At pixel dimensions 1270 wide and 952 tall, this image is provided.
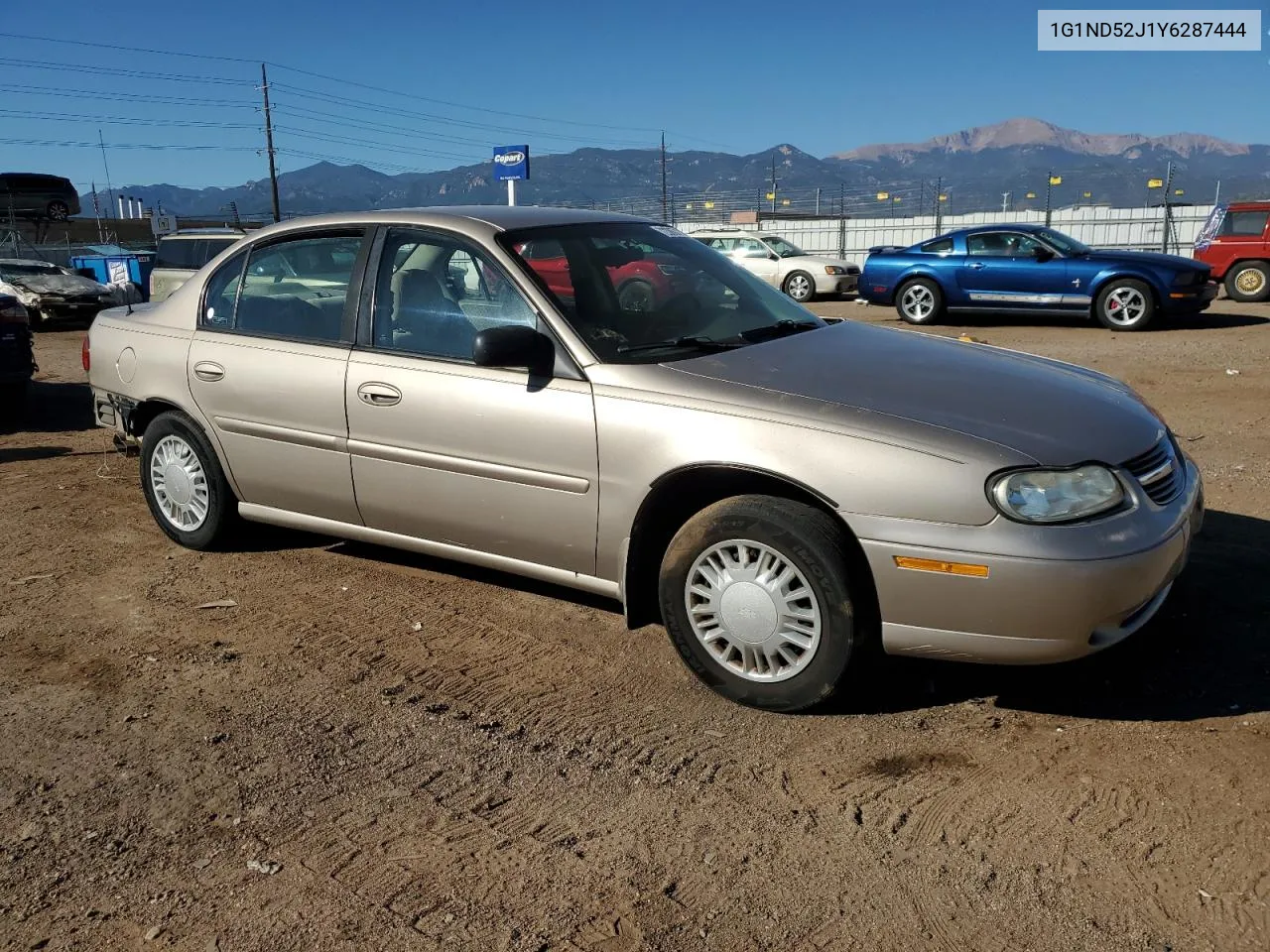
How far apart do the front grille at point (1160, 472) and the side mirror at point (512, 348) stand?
6.52 feet

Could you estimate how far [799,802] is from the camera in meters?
3.05

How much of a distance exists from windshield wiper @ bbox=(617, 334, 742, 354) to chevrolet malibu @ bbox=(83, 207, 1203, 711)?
0.06 feet

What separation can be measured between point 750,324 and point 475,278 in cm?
113

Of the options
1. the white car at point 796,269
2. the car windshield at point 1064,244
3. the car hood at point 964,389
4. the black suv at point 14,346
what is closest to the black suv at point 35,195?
the white car at point 796,269

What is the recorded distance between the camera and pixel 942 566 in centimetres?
320

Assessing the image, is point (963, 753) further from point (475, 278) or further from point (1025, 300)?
point (1025, 300)

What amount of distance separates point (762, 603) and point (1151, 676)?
144 cm

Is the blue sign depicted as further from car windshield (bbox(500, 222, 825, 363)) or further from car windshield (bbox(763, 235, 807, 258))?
car windshield (bbox(500, 222, 825, 363))

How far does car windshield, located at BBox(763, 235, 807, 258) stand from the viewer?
22.4 m

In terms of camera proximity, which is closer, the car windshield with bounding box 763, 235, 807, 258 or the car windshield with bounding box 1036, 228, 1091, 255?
the car windshield with bounding box 1036, 228, 1091, 255

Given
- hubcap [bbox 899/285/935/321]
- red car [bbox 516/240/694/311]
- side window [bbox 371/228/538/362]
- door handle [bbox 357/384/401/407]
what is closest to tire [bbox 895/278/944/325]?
hubcap [bbox 899/285/935/321]

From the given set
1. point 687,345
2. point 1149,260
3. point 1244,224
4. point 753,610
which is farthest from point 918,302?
point 753,610

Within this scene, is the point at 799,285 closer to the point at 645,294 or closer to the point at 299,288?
the point at 299,288

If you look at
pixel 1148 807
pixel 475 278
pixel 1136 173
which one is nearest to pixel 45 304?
pixel 475 278
